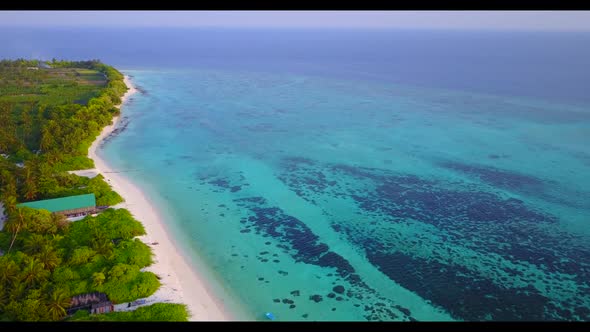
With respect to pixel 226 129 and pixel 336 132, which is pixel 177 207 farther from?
pixel 336 132

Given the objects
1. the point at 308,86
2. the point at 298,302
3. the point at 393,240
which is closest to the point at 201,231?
the point at 298,302

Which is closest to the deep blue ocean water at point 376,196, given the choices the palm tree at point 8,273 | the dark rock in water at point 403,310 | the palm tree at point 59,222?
the dark rock in water at point 403,310

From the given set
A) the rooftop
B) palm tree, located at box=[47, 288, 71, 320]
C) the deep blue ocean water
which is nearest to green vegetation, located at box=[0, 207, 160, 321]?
palm tree, located at box=[47, 288, 71, 320]

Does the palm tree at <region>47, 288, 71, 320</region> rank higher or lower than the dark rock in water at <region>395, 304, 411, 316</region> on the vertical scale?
higher

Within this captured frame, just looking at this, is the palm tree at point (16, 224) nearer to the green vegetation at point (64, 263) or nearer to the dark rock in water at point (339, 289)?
the green vegetation at point (64, 263)

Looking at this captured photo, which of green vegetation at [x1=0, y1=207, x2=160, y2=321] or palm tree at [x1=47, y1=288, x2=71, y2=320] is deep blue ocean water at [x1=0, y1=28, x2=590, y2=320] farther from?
palm tree at [x1=47, y1=288, x2=71, y2=320]

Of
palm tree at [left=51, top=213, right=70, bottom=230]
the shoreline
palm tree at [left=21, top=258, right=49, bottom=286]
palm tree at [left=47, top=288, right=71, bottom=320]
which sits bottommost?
the shoreline
